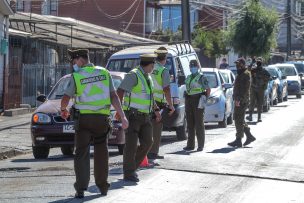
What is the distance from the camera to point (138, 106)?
11695 mm

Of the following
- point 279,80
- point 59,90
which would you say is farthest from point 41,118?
point 279,80

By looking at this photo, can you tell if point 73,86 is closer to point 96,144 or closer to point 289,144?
point 96,144

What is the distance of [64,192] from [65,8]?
51498 mm

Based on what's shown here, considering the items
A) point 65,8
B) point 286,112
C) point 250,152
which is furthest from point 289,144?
point 65,8

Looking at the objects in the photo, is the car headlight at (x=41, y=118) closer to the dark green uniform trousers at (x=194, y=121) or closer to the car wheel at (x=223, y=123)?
the dark green uniform trousers at (x=194, y=121)

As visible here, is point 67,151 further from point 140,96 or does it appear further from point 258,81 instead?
point 258,81

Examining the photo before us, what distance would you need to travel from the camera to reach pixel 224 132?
816 inches

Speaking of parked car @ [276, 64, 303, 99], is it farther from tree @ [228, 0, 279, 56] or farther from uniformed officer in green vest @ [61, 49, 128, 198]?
uniformed officer in green vest @ [61, 49, 128, 198]

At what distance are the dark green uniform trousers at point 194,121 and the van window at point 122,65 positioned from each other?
2715mm

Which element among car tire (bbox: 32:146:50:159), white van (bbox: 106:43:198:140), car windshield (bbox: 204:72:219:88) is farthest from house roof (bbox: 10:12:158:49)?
car tire (bbox: 32:146:50:159)

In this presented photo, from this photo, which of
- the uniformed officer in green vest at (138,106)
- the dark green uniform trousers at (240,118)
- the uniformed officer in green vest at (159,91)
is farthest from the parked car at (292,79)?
the uniformed officer in green vest at (138,106)

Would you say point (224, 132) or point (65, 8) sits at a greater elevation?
point (65, 8)

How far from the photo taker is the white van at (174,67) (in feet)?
57.2

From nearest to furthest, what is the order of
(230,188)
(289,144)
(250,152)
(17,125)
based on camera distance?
(230,188), (250,152), (289,144), (17,125)
